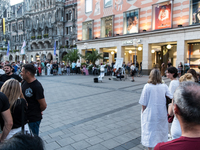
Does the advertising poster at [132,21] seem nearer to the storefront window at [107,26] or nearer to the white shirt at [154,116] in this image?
the storefront window at [107,26]

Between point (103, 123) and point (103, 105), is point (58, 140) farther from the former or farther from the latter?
point (103, 105)

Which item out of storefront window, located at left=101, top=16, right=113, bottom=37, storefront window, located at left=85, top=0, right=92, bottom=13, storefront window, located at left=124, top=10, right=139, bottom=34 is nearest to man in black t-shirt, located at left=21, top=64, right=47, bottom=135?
storefront window, located at left=124, top=10, right=139, bottom=34

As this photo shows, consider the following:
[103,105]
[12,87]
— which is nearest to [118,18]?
[103,105]

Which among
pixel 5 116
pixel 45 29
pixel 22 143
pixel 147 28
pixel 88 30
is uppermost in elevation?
pixel 45 29

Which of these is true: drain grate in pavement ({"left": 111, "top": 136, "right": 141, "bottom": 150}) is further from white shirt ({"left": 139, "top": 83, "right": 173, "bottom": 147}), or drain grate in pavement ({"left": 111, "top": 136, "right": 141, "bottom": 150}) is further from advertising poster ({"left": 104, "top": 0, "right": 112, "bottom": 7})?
advertising poster ({"left": 104, "top": 0, "right": 112, "bottom": 7})

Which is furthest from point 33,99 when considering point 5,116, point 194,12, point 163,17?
point 163,17

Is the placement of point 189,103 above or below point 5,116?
above

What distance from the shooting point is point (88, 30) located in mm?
29312

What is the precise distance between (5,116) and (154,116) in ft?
8.58

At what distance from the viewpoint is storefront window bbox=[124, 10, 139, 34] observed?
2305 cm

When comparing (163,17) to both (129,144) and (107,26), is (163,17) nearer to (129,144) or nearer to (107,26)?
(107,26)

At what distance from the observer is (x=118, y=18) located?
25062 millimetres

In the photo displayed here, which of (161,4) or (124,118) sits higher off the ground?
(161,4)

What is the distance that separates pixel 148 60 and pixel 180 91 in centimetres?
2196
